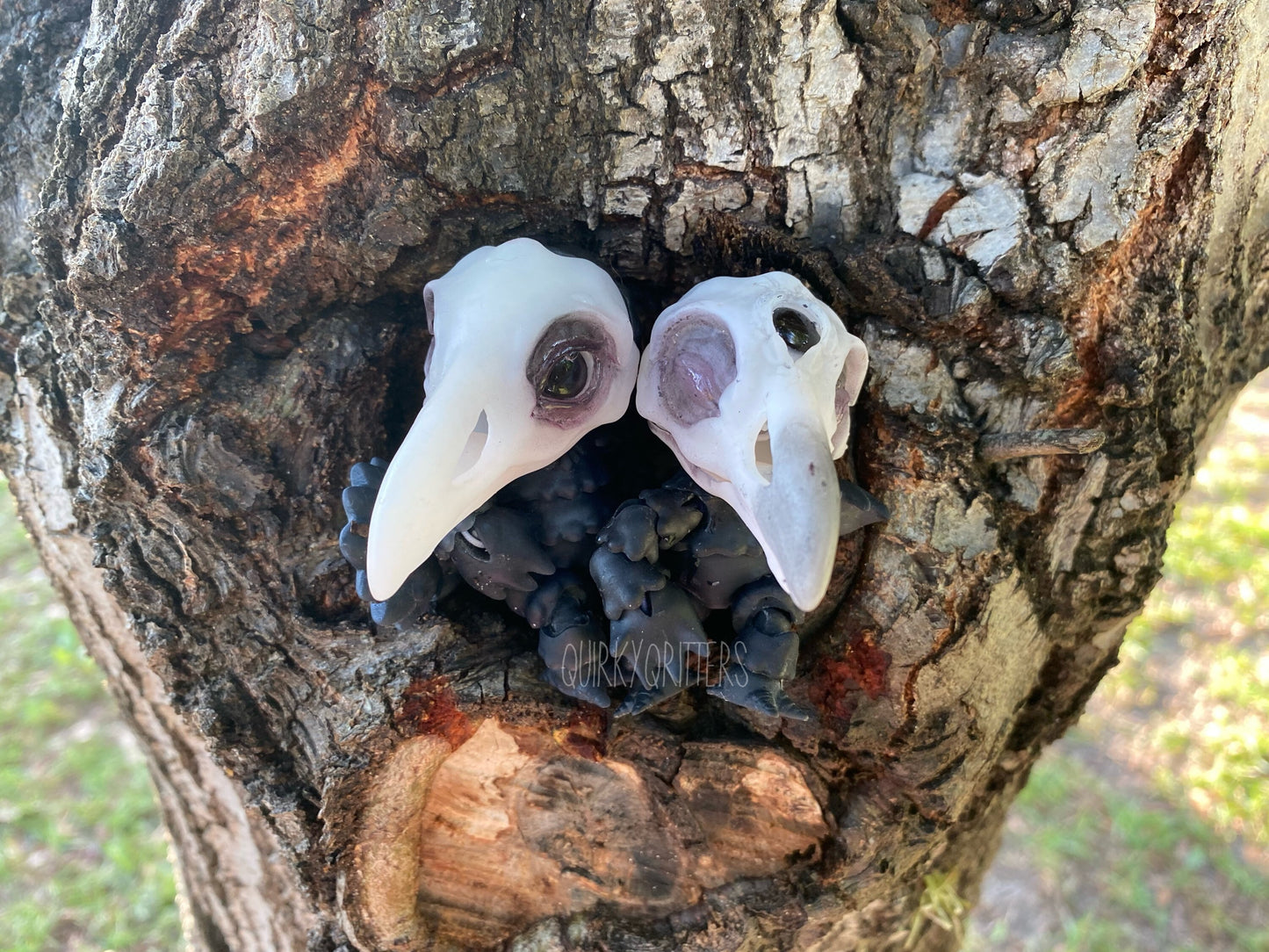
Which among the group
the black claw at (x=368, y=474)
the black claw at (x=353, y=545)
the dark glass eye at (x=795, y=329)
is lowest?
the black claw at (x=353, y=545)

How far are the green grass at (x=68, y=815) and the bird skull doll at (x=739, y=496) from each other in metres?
2.82

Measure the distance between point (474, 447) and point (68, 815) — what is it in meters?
3.23

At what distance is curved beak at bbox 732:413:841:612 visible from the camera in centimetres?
90

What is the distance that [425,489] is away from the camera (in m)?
0.99

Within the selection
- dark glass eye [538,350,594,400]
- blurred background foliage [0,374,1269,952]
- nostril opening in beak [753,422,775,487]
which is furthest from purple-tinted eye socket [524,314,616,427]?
blurred background foliage [0,374,1269,952]

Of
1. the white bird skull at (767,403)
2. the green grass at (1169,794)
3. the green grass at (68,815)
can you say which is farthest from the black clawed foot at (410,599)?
the green grass at (68,815)

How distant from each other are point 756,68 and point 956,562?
72cm

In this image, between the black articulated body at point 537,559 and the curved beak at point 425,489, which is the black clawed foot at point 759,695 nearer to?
the black articulated body at point 537,559

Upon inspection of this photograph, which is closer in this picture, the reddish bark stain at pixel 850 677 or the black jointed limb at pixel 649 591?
the black jointed limb at pixel 649 591

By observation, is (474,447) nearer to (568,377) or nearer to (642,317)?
(568,377)

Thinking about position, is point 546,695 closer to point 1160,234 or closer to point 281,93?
point 281,93

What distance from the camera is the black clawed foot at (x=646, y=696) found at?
3.87 feet

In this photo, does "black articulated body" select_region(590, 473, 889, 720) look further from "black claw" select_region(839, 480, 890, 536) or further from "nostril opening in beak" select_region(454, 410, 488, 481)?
"nostril opening in beak" select_region(454, 410, 488, 481)

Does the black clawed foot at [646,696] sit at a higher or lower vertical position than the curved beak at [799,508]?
lower
